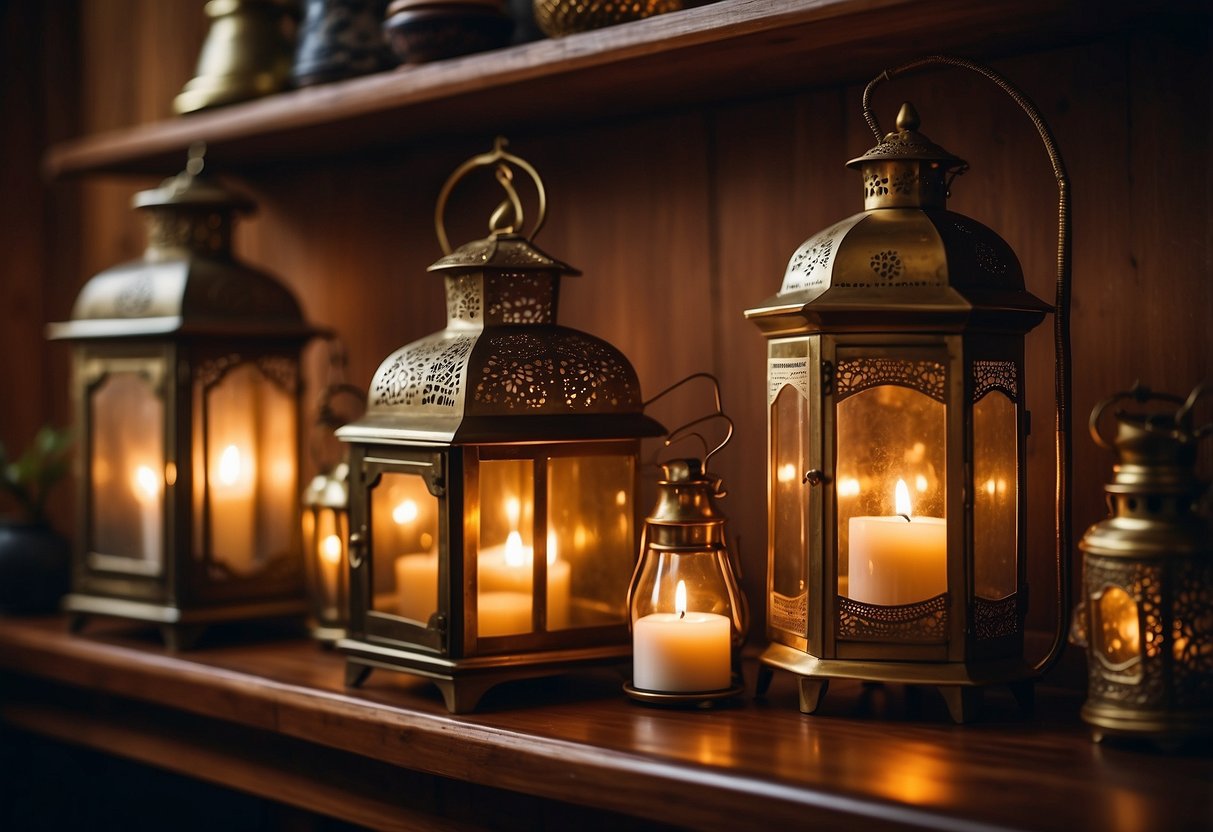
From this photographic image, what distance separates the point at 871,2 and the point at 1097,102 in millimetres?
290

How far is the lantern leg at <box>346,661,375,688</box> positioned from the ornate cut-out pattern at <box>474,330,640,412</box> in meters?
0.33

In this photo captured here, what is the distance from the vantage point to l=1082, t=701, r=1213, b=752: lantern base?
1.03 meters

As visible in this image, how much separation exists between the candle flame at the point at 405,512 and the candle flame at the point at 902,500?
0.48m

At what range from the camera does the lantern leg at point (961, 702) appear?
1.15 m

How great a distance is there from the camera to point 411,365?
4.41 feet

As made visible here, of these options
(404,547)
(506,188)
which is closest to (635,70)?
(506,188)

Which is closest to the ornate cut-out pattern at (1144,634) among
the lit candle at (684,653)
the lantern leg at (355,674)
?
the lit candle at (684,653)

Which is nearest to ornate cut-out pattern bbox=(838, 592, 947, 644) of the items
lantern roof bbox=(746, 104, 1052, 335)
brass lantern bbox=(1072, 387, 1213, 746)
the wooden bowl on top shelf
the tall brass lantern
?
the tall brass lantern

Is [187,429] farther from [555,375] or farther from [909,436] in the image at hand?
[909,436]

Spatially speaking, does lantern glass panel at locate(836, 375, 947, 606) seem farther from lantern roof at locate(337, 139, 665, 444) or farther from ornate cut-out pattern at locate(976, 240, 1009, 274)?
lantern roof at locate(337, 139, 665, 444)

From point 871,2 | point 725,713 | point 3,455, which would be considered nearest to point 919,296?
point 871,2

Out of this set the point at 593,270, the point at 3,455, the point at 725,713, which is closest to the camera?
the point at 725,713

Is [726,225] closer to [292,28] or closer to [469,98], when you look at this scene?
[469,98]

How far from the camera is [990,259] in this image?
45.9 inches
